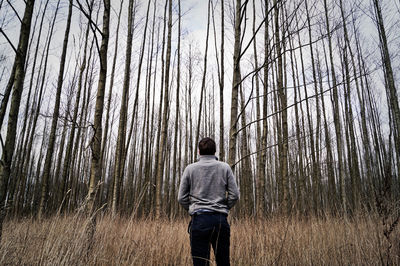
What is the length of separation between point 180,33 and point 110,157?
→ 10526 mm

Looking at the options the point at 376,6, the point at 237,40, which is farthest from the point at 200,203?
the point at 376,6

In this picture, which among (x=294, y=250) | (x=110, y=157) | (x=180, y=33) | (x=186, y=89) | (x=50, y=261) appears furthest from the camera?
(x=110, y=157)

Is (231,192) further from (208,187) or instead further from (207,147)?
(207,147)

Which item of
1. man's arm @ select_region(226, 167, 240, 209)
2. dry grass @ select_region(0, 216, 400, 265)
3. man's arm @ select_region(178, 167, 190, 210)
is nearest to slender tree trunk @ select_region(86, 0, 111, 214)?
dry grass @ select_region(0, 216, 400, 265)

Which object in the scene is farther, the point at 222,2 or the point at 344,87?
the point at 344,87

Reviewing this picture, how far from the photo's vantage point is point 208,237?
168 centimetres

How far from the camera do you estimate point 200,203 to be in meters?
1.76

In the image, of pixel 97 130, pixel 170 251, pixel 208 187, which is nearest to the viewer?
pixel 208 187

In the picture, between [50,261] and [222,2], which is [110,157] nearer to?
[222,2]

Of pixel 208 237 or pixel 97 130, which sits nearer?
pixel 208 237

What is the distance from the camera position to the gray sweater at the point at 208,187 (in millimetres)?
1766

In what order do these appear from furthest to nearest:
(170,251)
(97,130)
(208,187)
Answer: (170,251)
(97,130)
(208,187)

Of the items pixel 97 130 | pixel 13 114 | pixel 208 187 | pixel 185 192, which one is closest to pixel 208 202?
pixel 208 187

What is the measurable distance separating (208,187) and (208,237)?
1.17ft
